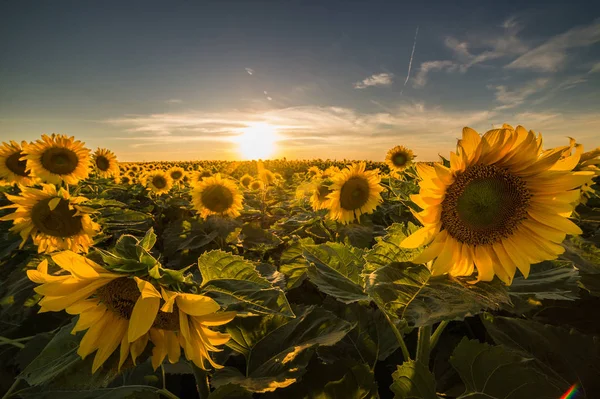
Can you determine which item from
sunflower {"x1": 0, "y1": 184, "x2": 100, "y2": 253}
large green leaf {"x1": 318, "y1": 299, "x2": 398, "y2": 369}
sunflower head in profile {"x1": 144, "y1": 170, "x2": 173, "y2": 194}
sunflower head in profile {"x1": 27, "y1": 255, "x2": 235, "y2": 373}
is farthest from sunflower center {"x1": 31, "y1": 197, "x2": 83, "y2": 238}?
sunflower head in profile {"x1": 144, "y1": 170, "x2": 173, "y2": 194}

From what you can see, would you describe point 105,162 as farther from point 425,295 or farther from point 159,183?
point 425,295

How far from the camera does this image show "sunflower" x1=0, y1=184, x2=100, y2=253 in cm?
302

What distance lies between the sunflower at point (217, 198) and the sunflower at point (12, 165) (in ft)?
9.09

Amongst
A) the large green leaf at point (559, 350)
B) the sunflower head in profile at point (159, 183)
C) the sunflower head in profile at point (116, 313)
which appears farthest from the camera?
the sunflower head in profile at point (159, 183)

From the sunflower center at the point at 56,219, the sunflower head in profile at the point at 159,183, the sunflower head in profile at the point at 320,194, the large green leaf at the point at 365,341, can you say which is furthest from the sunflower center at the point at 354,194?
the sunflower head in profile at the point at 159,183

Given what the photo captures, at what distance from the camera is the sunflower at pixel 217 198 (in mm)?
5359

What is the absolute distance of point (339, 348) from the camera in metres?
1.69

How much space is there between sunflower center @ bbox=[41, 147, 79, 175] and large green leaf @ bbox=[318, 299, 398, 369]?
18.5ft

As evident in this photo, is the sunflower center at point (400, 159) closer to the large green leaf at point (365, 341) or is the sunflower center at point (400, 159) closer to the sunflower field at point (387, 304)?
the sunflower field at point (387, 304)

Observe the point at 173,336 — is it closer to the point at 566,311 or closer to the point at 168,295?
the point at 168,295

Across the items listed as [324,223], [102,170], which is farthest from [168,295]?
[102,170]

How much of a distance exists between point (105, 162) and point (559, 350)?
438 inches

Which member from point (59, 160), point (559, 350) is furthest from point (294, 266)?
point (59, 160)

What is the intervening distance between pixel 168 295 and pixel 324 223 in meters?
3.60
